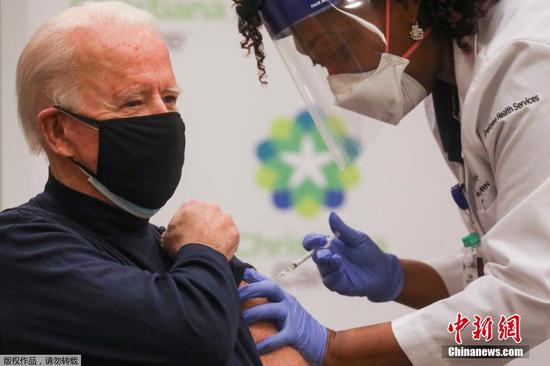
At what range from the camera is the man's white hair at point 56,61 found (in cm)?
116

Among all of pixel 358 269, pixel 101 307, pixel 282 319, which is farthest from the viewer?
pixel 358 269

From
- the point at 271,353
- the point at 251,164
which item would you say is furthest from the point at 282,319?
the point at 251,164

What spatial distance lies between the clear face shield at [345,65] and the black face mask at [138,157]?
47cm

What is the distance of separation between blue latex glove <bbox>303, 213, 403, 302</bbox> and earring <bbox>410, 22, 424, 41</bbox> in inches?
20.1

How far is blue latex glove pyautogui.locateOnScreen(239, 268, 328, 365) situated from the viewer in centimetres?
136

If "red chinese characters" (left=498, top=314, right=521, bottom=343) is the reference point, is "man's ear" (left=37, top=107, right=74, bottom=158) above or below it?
above

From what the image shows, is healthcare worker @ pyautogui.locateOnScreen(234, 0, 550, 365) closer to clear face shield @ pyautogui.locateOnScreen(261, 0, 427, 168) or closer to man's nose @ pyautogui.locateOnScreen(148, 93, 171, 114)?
clear face shield @ pyautogui.locateOnScreen(261, 0, 427, 168)

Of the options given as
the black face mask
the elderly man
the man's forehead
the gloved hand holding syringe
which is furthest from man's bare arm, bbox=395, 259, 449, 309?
the man's forehead

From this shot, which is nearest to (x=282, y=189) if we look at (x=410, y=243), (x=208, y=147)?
(x=208, y=147)

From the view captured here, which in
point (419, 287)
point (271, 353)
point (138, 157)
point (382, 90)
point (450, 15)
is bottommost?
point (419, 287)

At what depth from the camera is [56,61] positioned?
3.82 ft

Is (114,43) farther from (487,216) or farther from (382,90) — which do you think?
(487,216)

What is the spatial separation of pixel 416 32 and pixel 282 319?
68 centimetres

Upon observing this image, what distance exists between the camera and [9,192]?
242cm
